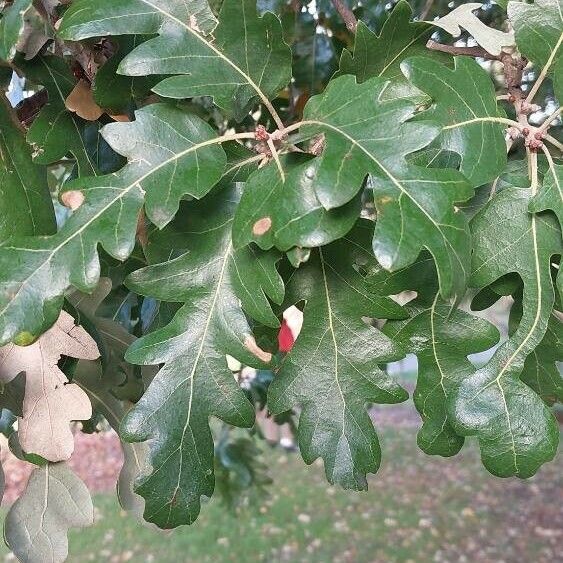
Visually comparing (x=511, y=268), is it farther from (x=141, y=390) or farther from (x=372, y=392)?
(x=141, y=390)

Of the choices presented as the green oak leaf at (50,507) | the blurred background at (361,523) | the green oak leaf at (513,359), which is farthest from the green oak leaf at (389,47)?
the blurred background at (361,523)

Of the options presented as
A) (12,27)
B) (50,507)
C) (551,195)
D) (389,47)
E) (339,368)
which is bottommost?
(50,507)

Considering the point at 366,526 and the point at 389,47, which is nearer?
the point at 389,47

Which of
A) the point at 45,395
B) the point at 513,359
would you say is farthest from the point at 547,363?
the point at 45,395

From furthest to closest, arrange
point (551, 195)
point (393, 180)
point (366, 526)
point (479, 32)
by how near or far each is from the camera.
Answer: point (366, 526)
point (479, 32)
point (551, 195)
point (393, 180)

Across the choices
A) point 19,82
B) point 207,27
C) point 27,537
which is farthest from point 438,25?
point 27,537

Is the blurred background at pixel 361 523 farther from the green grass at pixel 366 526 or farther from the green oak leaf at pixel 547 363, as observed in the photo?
the green oak leaf at pixel 547 363

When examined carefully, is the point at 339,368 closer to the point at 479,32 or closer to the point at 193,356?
the point at 193,356
